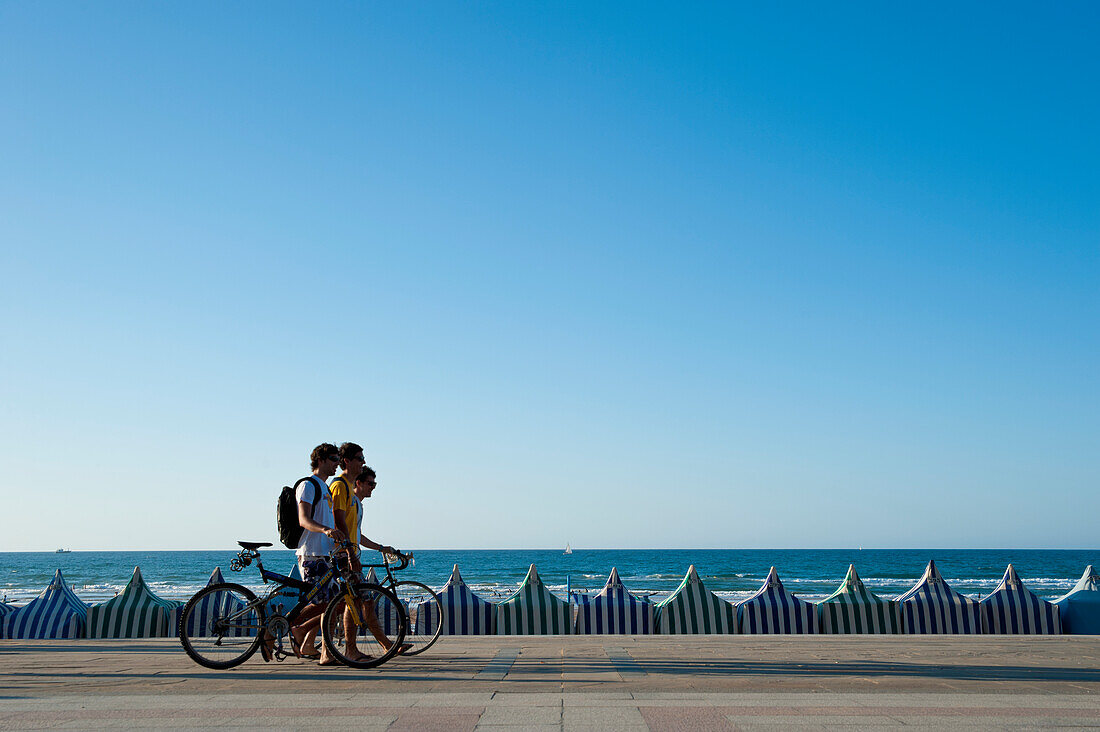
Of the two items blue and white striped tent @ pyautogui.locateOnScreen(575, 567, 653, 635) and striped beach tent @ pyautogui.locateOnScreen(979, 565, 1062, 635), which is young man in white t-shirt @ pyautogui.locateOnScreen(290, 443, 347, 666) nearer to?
blue and white striped tent @ pyautogui.locateOnScreen(575, 567, 653, 635)

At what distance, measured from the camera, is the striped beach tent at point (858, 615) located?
12.8 m

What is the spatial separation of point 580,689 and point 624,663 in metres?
1.59

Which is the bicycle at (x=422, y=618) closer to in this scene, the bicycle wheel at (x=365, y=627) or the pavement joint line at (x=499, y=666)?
the bicycle wheel at (x=365, y=627)

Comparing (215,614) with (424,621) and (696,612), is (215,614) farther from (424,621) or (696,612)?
(696,612)

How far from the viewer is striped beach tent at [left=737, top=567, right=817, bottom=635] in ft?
42.3

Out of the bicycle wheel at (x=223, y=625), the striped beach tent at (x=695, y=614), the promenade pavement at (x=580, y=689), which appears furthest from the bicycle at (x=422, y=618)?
the striped beach tent at (x=695, y=614)

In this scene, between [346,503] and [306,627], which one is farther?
[346,503]

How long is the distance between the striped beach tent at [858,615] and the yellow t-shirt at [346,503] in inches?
331

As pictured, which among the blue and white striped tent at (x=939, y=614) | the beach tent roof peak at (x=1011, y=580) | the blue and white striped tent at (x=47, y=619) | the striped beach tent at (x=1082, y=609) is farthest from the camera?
Answer: the beach tent roof peak at (x=1011, y=580)

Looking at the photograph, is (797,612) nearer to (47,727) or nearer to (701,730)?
(701,730)

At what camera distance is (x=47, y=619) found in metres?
12.0

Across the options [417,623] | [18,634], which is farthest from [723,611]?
[18,634]

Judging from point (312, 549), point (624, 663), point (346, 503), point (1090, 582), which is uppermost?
point (346, 503)

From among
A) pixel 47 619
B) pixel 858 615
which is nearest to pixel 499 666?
pixel 858 615
